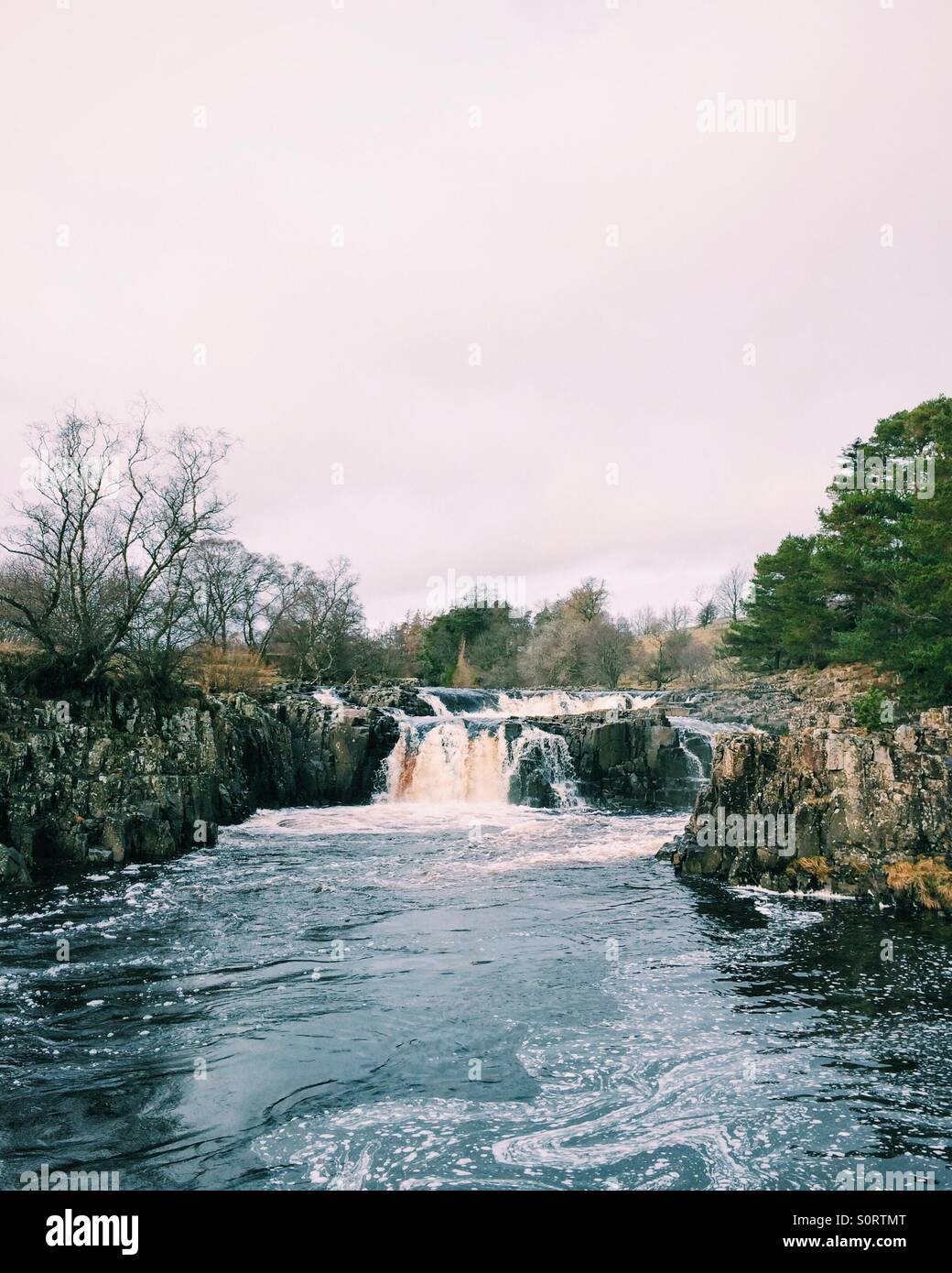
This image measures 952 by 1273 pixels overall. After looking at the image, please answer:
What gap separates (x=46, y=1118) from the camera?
298 inches

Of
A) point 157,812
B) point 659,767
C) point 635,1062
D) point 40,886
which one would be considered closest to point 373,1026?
point 635,1062

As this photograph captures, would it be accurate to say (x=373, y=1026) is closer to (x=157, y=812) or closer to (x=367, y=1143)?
(x=367, y=1143)

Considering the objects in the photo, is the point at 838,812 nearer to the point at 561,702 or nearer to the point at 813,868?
the point at 813,868

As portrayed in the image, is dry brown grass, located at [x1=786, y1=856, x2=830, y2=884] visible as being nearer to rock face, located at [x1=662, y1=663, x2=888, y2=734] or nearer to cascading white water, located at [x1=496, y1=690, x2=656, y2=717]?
rock face, located at [x1=662, y1=663, x2=888, y2=734]

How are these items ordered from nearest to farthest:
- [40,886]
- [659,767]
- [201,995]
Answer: [201,995], [40,886], [659,767]

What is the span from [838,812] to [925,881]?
2132 mm

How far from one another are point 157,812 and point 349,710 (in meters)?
13.1

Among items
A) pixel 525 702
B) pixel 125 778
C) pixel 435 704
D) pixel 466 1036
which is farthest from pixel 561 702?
pixel 466 1036

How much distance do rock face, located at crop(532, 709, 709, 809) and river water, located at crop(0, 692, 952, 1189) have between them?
1378cm

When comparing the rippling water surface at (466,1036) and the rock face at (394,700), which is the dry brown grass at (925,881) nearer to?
the rippling water surface at (466,1036)

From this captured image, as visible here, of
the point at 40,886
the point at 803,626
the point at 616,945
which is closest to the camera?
the point at 616,945

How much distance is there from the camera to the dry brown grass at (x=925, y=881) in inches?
589

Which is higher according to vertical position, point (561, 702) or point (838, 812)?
point (561, 702)

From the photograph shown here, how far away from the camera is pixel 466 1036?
32.3 ft
